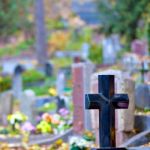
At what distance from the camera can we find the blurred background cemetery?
9.25 meters

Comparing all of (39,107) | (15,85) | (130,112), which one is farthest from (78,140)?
(15,85)

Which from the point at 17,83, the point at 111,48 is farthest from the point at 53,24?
the point at 17,83

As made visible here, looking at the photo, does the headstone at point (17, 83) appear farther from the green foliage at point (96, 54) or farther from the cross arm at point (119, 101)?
the cross arm at point (119, 101)

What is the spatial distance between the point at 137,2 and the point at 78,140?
77.4 ft

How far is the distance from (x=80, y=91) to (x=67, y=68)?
20.0m

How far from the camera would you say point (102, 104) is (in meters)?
5.46

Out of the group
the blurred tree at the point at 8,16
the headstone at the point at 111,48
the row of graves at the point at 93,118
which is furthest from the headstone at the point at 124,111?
the headstone at the point at 111,48

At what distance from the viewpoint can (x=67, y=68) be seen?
30.5m

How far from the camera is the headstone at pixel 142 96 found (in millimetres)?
9328

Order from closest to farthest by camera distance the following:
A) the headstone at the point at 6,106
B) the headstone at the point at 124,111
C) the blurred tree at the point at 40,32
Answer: the headstone at the point at 124,111 → the headstone at the point at 6,106 → the blurred tree at the point at 40,32

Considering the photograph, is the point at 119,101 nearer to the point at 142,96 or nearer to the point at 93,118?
the point at 93,118

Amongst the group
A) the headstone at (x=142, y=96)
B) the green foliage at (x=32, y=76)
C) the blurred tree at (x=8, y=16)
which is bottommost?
the headstone at (x=142, y=96)

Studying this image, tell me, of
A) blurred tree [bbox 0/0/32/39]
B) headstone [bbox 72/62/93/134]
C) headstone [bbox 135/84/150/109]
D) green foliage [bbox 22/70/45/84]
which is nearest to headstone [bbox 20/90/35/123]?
headstone [bbox 72/62/93/134]

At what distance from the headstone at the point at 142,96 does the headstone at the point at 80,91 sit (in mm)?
1263
